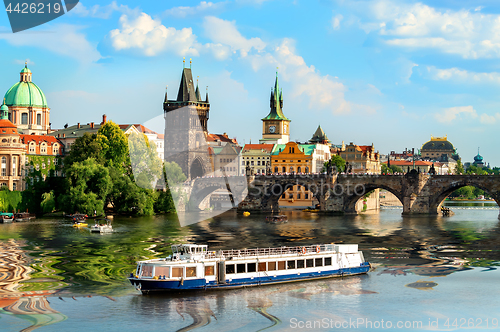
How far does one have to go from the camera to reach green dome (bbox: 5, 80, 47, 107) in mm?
160750

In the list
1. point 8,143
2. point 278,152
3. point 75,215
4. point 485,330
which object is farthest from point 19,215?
point 278,152

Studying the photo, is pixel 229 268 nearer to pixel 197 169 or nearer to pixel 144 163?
pixel 144 163

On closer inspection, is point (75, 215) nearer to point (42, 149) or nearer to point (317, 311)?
point (42, 149)

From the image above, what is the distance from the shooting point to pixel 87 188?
11025cm

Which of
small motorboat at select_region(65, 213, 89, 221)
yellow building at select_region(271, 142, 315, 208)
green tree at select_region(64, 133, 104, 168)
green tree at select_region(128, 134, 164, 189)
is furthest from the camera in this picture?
yellow building at select_region(271, 142, 315, 208)

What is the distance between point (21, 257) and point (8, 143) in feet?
210

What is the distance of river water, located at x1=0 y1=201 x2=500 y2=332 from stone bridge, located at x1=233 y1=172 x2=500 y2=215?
126ft

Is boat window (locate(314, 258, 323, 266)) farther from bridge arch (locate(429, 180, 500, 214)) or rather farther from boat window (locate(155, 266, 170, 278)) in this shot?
bridge arch (locate(429, 180, 500, 214))

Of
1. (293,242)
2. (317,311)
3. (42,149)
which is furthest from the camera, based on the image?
(42,149)

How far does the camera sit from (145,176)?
118312 millimetres

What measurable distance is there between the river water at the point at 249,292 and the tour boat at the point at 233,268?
849mm

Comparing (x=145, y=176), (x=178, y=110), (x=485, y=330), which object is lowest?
(x=485, y=330)

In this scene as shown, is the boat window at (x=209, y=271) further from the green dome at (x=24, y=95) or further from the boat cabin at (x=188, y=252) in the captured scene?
the green dome at (x=24, y=95)

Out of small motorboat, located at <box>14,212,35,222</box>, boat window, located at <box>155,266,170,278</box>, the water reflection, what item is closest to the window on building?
small motorboat, located at <box>14,212,35,222</box>
